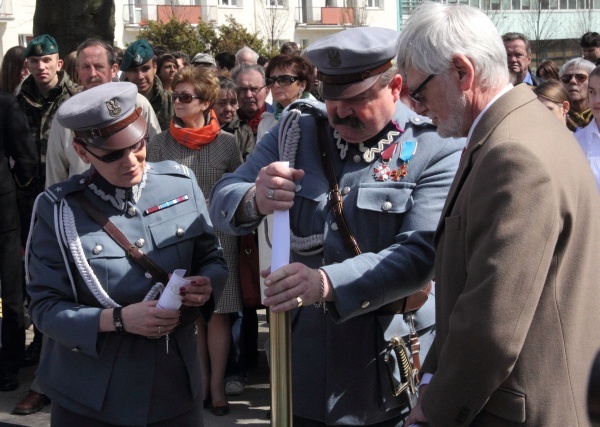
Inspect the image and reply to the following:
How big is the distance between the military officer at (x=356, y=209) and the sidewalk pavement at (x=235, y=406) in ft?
8.60

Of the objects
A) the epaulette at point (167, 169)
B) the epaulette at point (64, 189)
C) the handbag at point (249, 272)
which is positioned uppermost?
the epaulette at point (167, 169)

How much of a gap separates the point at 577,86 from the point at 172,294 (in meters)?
5.85

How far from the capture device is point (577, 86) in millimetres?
8016

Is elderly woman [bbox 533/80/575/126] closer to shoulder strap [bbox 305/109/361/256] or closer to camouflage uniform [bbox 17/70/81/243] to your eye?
shoulder strap [bbox 305/109/361/256]

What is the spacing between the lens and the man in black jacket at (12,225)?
6129 millimetres

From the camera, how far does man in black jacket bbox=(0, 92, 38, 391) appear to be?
6129 mm

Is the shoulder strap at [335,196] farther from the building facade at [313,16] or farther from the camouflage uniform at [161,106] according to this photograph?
the building facade at [313,16]

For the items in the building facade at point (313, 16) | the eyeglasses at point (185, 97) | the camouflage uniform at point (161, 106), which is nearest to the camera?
the eyeglasses at point (185, 97)

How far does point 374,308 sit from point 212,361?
10.3 feet

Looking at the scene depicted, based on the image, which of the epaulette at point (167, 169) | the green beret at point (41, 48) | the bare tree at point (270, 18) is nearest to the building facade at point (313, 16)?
the bare tree at point (270, 18)

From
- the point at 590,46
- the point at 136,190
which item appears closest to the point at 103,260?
the point at 136,190

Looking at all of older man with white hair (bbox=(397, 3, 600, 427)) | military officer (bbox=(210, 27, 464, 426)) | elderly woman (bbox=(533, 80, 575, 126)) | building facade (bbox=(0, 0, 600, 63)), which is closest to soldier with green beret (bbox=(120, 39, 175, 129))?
elderly woman (bbox=(533, 80, 575, 126))

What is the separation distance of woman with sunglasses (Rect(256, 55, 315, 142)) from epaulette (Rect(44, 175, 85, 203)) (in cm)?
287

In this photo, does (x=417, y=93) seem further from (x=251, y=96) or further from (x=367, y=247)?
(x=251, y=96)
